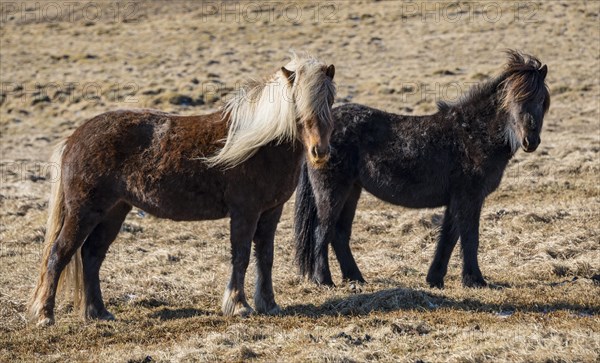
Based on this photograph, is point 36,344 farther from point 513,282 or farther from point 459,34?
point 459,34

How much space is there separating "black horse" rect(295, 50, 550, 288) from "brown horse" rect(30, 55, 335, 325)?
1620 mm

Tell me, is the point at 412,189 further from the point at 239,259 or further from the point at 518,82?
the point at 239,259

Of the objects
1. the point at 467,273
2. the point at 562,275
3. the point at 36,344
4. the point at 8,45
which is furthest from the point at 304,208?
the point at 8,45

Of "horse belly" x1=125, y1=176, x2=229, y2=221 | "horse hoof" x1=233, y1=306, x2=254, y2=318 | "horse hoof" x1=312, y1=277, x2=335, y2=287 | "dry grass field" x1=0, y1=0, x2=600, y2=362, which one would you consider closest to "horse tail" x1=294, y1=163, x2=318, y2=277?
"horse hoof" x1=312, y1=277, x2=335, y2=287

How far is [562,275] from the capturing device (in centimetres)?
946

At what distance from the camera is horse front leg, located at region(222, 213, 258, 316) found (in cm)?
754

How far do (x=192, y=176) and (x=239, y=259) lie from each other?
0.88 metres

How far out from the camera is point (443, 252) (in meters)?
9.12

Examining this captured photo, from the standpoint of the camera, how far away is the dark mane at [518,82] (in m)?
8.81

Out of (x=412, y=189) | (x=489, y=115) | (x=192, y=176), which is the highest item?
(x=489, y=115)

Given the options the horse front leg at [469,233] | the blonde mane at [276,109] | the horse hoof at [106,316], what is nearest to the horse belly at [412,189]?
the horse front leg at [469,233]

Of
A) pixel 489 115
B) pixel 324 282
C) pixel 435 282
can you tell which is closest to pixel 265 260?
pixel 324 282

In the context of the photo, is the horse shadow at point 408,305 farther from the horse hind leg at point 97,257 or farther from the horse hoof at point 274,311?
the horse hind leg at point 97,257

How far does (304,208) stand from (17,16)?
40.5 metres
